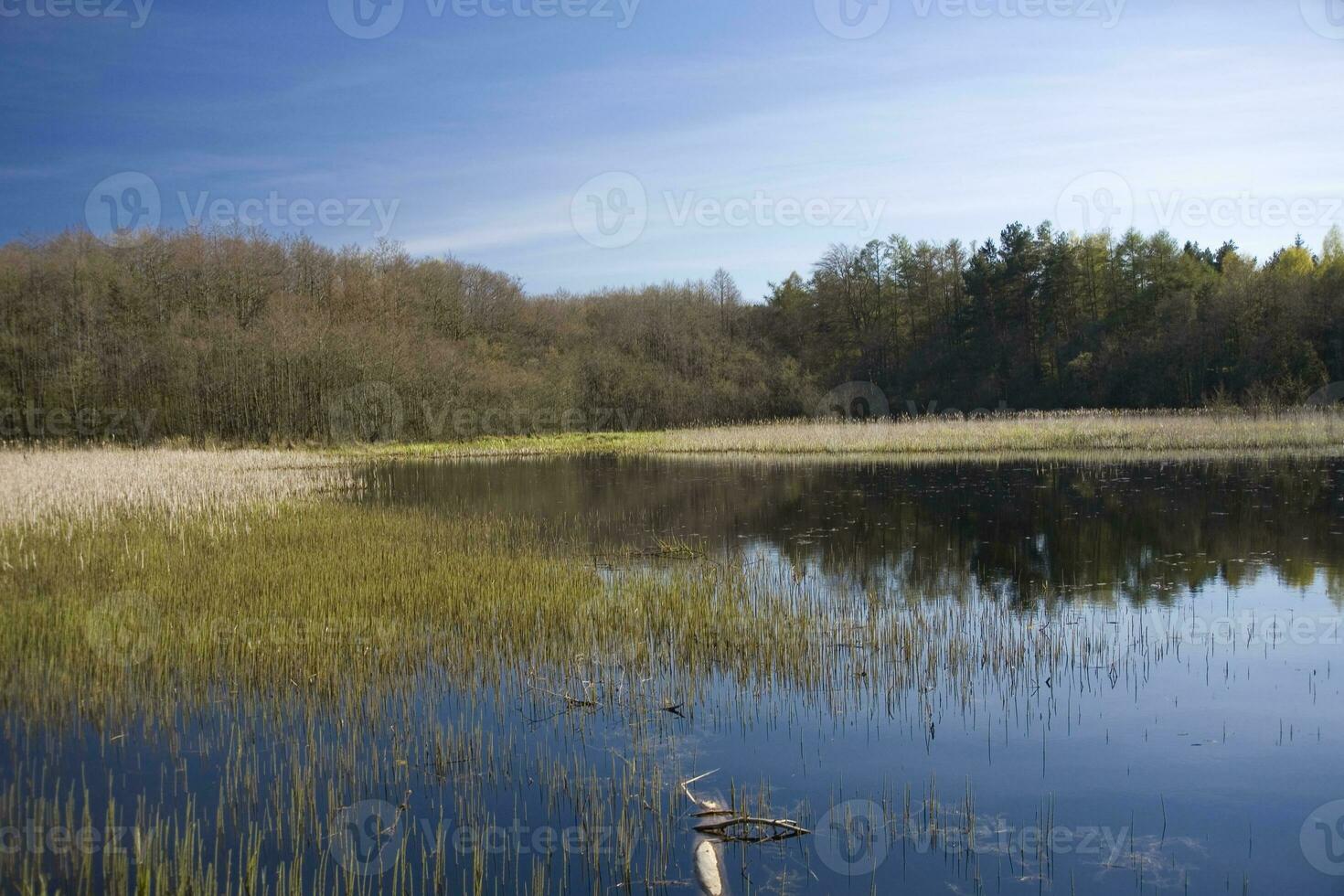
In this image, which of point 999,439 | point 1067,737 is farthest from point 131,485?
point 999,439

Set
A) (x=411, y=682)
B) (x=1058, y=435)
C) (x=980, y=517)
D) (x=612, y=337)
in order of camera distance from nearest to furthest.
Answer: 1. (x=411, y=682)
2. (x=980, y=517)
3. (x=1058, y=435)
4. (x=612, y=337)

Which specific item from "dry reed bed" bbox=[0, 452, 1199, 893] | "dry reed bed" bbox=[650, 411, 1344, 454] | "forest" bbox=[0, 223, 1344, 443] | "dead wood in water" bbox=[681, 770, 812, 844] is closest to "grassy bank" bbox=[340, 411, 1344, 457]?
"dry reed bed" bbox=[650, 411, 1344, 454]

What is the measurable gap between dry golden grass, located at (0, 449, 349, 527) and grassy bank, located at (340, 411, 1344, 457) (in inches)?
530

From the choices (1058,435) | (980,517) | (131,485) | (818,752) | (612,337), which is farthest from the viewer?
(612,337)

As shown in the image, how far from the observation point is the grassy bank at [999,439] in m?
24.9

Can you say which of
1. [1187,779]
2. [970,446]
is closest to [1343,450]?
[970,446]

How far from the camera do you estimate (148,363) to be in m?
34.7

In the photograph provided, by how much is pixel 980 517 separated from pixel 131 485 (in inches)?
492

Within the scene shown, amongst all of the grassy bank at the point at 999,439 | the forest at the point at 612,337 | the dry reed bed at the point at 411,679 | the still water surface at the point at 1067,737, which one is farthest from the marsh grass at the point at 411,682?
the forest at the point at 612,337

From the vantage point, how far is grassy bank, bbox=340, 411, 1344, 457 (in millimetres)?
24938

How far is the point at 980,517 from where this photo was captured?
47.3 feet

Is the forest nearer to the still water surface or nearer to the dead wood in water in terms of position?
the still water surface

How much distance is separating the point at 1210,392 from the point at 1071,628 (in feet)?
118

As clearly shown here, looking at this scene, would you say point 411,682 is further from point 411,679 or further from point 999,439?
point 999,439
